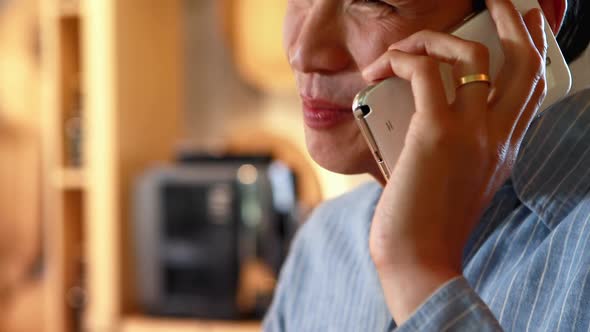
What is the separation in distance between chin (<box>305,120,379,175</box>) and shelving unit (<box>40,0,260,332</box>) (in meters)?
1.32

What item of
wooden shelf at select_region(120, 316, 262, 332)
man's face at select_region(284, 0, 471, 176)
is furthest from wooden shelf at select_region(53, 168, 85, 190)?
man's face at select_region(284, 0, 471, 176)

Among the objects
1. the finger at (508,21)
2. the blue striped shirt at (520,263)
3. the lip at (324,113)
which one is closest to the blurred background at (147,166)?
the blue striped shirt at (520,263)

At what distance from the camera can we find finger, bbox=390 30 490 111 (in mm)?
498

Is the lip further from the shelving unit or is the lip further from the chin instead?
the shelving unit

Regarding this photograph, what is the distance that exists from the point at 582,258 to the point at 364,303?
28 cm

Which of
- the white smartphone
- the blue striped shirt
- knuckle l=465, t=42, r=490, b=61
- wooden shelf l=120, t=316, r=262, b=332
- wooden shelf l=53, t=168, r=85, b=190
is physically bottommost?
wooden shelf l=120, t=316, r=262, b=332

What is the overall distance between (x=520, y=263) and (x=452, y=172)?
16 centimetres

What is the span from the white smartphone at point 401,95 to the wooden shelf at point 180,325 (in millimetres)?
1326

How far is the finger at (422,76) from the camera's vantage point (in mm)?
490

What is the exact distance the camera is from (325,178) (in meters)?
1.95

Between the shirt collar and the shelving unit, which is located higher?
the shirt collar

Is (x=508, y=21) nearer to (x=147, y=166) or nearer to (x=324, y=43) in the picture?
(x=324, y=43)

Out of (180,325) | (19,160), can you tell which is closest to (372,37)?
(180,325)

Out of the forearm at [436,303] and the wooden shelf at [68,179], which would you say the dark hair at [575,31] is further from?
Answer: the wooden shelf at [68,179]
